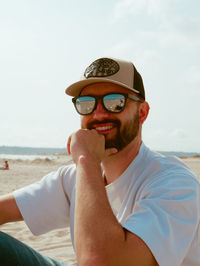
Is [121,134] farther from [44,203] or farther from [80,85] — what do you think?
[44,203]

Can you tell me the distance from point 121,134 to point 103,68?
1.57ft

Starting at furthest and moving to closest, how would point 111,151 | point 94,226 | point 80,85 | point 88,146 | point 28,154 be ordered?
point 28,154
point 80,85
point 111,151
point 88,146
point 94,226

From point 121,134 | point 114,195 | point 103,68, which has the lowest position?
point 114,195

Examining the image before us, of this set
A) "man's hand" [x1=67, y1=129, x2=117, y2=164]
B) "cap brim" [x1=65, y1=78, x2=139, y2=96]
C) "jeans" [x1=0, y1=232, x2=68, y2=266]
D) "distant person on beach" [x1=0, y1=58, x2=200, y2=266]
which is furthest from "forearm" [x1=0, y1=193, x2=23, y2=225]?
"cap brim" [x1=65, y1=78, x2=139, y2=96]

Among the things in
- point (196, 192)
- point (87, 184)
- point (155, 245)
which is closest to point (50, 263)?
point (87, 184)

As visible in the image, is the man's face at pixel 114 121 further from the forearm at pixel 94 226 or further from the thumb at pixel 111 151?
the forearm at pixel 94 226

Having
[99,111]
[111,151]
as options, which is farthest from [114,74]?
[111,151]

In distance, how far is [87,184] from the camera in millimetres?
1629

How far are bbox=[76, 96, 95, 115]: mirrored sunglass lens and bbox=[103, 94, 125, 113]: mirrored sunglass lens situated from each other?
0.37ft

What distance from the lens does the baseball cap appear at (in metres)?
2.26

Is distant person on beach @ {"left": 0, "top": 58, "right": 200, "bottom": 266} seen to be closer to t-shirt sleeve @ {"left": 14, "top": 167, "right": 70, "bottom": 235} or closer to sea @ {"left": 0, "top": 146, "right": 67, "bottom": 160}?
t-shirt sleeve @ {"left": 14, "top": 167, "right": 70, "bottom": 235}

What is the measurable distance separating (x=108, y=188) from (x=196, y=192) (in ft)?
1.99

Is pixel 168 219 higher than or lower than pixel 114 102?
lower

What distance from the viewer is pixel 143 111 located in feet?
8.28
